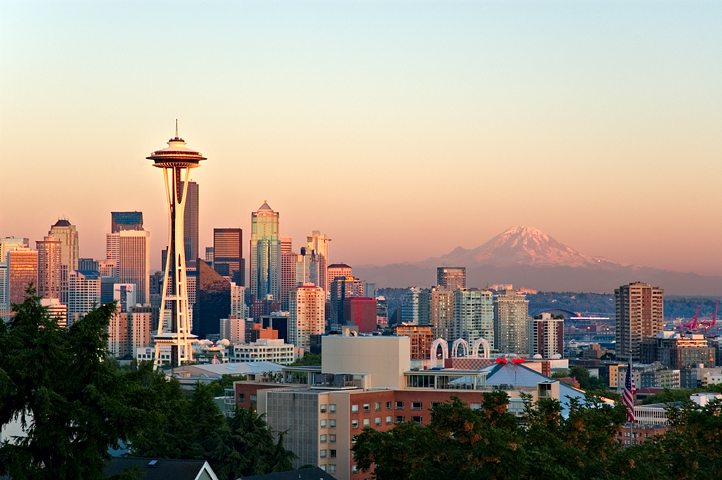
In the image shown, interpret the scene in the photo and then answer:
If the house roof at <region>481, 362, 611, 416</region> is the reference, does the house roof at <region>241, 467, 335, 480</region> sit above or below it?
below

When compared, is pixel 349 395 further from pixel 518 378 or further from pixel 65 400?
pixel 65 400

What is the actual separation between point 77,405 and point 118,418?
3.98ft

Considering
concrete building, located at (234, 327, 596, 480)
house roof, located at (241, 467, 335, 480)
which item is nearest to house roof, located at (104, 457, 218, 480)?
house roof, located at (241, 467, 335, 480)

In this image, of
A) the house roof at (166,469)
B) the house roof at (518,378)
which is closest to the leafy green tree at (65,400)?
the house roof at (166,469)

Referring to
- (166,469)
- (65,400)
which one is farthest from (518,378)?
(65,400)

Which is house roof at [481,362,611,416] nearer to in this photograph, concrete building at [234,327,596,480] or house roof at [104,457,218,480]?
concrete building at [234,327,596,480]

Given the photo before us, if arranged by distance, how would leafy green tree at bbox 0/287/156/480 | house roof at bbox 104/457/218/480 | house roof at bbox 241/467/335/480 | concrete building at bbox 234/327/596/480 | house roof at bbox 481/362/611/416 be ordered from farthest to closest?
house roof at bbox 481/362/611/416 < concrete building at bbox 234/327/596/480 < house roof at bbox 241/467/335/480 < house roof at bbox 104/457/218/480 < leafy green tree at bbox 0/287/156/480

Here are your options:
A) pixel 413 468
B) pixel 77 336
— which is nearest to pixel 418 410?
pixel 413 468

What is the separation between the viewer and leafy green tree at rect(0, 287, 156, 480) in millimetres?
36875

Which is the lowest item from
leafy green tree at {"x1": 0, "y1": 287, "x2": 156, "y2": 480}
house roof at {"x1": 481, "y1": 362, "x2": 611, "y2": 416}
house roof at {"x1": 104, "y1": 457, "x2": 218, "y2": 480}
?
house roof at {"x1": 104, "y1": 457, "x2": 218, "y2": 480}

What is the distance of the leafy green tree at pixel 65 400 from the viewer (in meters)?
36.9

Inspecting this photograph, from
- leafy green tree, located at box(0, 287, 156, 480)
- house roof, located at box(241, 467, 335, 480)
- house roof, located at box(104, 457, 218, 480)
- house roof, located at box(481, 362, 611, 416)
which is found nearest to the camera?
leafy green tree, located at box(0, 287, 156, 480)

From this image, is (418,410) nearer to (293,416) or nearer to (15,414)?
(293,416)

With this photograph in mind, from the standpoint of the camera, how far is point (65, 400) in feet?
121
